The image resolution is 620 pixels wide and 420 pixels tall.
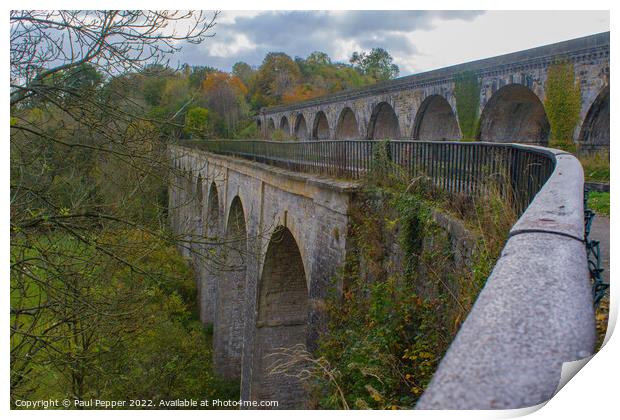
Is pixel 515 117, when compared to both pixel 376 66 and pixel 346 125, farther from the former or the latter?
pixel 346 125

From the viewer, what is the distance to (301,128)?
34.4 metres

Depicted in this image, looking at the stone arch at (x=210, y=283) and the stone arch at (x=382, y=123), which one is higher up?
the stone arch at (x=382, y=123)

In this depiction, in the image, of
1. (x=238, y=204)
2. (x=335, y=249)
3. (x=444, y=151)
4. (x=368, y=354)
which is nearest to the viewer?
(x=368, y=354)

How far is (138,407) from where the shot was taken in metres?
4.21

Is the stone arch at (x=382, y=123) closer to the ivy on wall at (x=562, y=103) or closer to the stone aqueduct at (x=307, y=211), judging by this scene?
the stone aqueduct at (x=307, y=211)

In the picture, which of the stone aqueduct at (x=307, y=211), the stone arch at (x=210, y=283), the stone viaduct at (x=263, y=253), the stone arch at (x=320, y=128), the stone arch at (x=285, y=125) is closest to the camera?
the stone aqueduct at (x=307, y=211)

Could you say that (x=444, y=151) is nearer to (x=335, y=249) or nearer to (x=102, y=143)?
(x=335, y=249)

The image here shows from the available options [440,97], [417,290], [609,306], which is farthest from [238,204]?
[609,306]

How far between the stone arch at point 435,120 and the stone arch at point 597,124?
733 cm

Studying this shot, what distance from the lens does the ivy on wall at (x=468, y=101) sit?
1534 centimetres

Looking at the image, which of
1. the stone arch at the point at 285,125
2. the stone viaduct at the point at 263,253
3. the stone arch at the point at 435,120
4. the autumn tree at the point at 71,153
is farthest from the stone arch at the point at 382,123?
the autumn tree at the point at 71,153

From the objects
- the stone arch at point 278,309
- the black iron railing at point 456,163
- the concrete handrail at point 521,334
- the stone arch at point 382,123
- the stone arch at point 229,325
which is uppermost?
the stone arch at point 382,123

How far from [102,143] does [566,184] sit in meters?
4.28

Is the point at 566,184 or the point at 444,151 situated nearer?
the point at 566,184
